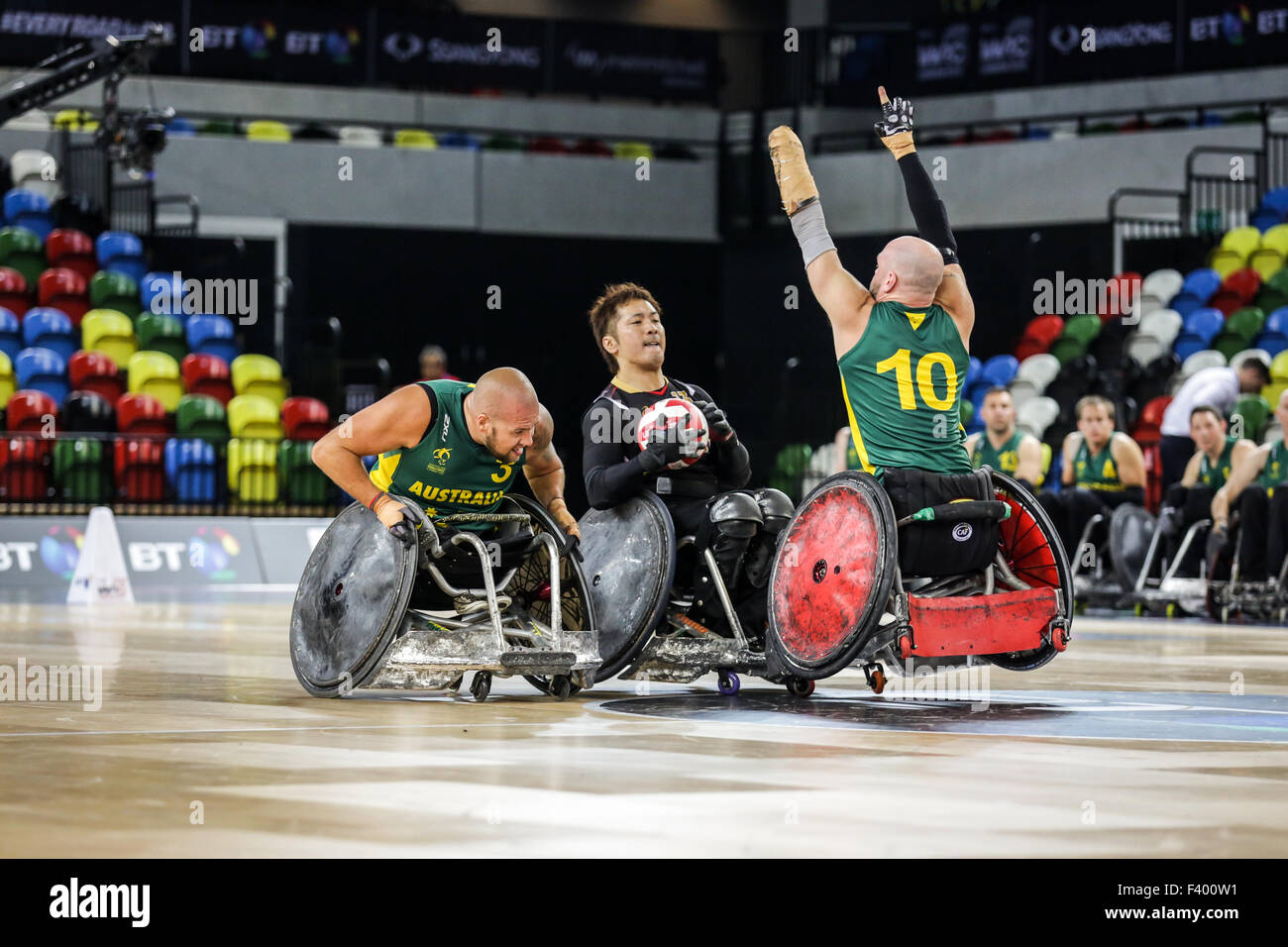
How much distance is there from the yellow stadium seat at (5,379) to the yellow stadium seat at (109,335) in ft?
3.60

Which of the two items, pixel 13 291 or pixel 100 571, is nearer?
pixel 100 571

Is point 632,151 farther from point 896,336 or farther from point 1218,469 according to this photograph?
point 896,336

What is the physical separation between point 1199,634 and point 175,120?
17.9 metres

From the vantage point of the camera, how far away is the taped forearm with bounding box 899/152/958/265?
8133mm

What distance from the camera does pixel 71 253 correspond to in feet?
76.7

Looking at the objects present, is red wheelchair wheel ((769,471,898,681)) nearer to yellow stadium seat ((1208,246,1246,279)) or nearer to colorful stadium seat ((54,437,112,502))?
colorful stadium seat ((54,437,112,502))

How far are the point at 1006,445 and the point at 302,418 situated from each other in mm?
8831

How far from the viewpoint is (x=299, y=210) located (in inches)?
1067

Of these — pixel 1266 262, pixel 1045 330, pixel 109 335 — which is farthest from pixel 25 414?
pixel 1266 262

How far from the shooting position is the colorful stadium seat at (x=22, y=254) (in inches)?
905

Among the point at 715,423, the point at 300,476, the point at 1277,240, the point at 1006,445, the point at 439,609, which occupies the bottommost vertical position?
the point at 439,609

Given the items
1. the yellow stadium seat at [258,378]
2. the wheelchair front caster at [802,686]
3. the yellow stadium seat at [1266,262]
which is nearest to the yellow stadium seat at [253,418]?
→ the yellow stadium seat at [258,378]
